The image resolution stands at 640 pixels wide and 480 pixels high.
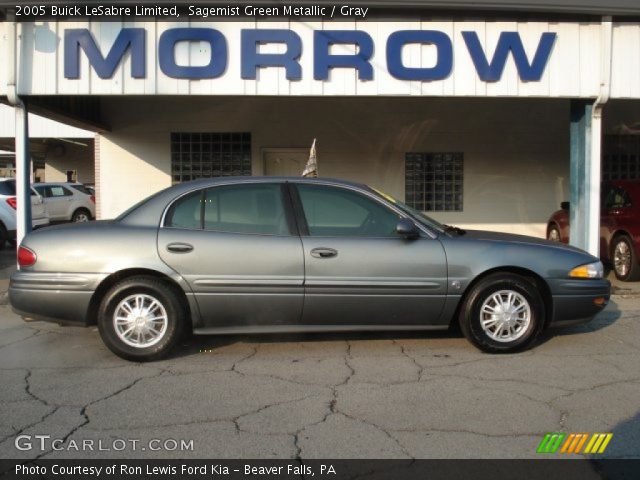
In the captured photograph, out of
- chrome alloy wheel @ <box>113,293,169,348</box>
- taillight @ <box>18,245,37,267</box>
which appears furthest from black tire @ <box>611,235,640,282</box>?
taillight @ <box>18,245,37,267</box>

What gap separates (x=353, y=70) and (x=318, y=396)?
16.4ft

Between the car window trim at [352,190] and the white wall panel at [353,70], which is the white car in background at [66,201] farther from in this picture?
the car window trim at [352,190]

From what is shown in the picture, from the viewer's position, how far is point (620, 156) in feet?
43.1

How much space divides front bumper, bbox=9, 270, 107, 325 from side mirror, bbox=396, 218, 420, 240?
8.09 ft

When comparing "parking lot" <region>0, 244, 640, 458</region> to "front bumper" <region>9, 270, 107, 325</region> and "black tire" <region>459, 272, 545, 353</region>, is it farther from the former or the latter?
"front bumper" <region>9, 270, 107, 325</region>

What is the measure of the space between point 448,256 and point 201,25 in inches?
188

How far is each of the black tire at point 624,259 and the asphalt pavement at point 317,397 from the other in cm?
325

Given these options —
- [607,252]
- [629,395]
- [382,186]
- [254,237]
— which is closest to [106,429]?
[254,237]

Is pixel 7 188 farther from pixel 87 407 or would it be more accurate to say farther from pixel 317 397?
pixel 317 397

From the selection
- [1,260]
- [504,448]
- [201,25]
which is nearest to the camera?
[504,448]

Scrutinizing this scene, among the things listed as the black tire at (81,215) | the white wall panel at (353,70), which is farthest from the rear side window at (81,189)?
the white wall panel at (353,70)

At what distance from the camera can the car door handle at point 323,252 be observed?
17.3 ft

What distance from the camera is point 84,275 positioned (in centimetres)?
515
